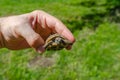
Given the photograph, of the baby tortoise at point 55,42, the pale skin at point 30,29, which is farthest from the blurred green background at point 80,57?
the baby tortoise at point 55,42

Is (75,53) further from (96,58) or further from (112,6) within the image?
(112,6)

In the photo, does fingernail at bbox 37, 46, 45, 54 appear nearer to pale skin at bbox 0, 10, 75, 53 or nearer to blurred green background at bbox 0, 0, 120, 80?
pale skin at bbox 0, 10, 75, 53

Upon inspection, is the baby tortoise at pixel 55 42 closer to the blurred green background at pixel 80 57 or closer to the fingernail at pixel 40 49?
the fingernail at pixel 40 49

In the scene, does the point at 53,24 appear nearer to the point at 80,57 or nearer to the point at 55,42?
the point at 55,42

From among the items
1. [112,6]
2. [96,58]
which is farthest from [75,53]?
[112,6]

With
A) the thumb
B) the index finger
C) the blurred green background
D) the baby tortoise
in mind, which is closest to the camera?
the thumb

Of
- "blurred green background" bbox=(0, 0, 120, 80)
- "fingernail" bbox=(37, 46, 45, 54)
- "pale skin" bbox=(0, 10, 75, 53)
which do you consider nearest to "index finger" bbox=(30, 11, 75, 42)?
"pale skin" bbox=(0, 10, 75, 53)
